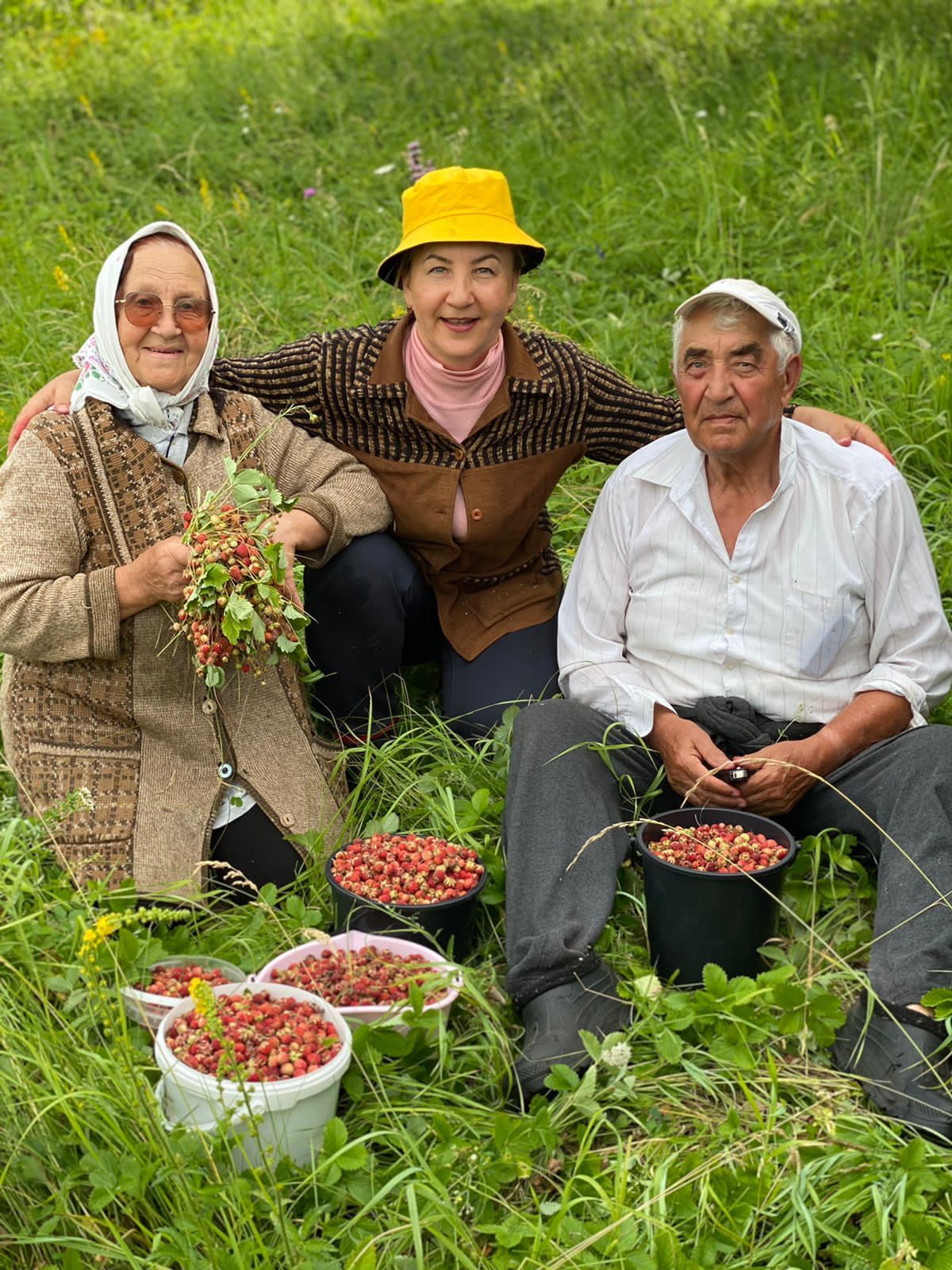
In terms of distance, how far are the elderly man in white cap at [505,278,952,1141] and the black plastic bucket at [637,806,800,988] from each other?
0.12m

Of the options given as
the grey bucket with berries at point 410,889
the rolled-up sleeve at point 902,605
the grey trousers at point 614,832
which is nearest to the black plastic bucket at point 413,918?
the grey bucket with berries at point 410,889

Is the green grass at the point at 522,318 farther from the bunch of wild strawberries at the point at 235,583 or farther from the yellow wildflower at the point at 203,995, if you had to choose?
the bunch of wild strawberries at the point at 235,583

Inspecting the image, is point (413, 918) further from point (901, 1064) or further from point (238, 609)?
point (901, 1064)

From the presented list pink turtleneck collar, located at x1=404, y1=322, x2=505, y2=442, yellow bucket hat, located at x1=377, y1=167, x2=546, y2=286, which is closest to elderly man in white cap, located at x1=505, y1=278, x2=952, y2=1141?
pink turtleneck collar, located at x1=404, y1=322, x2=505, y2=442

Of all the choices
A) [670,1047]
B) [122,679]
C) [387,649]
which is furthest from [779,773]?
[122,679]

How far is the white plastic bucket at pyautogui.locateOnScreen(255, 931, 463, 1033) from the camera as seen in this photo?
96.9 inches

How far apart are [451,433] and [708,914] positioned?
144cm

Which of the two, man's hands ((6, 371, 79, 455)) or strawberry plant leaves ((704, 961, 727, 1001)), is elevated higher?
man's hands ((6, 371, 79, 455))

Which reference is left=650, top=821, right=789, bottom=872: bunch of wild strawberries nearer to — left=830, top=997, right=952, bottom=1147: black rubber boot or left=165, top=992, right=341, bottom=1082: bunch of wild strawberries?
left=830, top=997, right=952, bottom=1147: black rubber boot

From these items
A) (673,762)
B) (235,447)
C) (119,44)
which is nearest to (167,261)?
(235,447)

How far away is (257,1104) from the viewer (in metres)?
2.16

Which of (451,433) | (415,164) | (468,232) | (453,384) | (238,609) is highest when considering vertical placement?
(415,164)

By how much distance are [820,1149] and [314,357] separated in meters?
2.16

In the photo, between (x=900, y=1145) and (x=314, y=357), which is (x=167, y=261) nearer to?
(x=314, y=357)
